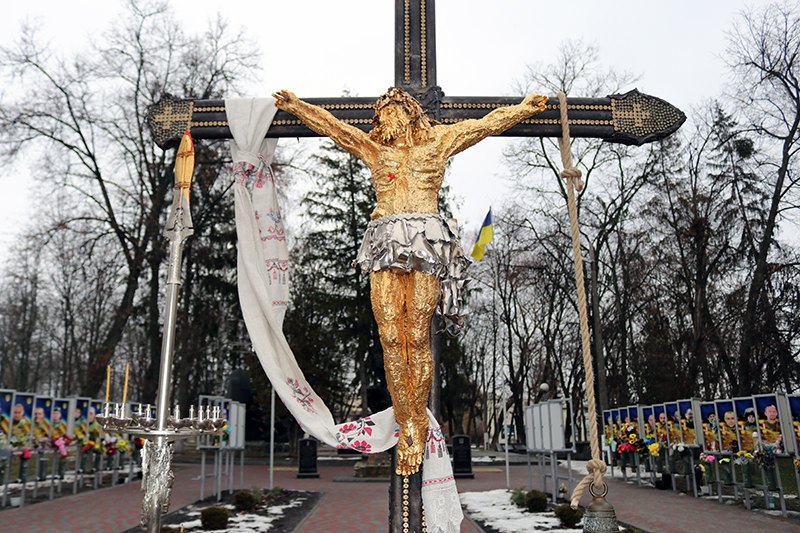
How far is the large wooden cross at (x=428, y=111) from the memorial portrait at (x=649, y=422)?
38.6 feet

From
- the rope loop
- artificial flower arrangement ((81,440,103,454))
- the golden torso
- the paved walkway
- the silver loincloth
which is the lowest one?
the paved walkway

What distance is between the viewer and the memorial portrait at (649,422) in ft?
50.3

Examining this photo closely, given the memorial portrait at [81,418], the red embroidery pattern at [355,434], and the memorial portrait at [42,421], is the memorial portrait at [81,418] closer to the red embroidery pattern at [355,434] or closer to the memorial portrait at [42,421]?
the memorial portrait at [42,421]

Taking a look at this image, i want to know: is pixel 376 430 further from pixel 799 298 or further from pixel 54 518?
pixel 799 298

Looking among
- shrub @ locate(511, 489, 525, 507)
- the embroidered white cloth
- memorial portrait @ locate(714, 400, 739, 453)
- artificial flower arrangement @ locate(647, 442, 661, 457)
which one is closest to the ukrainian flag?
shrub @ locate(511, 489, 525, 507)

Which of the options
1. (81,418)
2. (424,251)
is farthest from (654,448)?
(81,418)

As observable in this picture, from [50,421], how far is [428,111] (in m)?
11.8

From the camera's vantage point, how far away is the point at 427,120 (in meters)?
4.98

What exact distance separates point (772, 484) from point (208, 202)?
17.8 m

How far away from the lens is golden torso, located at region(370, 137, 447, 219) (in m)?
4.75

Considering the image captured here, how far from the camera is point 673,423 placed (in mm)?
14312

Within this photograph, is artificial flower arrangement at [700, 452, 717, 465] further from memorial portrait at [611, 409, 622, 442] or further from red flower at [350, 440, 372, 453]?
red flower at [350, 440, 372, 453]

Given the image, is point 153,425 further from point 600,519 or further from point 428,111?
point 428,111

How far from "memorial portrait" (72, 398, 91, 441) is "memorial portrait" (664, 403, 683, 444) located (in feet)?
43.5
